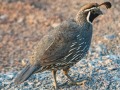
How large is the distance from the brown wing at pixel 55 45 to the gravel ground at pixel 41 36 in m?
0.59

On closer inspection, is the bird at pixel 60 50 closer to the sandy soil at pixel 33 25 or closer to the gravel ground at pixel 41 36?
the gravel ground at pixel 41 36

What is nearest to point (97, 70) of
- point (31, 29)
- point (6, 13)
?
point (31, 29)

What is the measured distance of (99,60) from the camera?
8.08 m

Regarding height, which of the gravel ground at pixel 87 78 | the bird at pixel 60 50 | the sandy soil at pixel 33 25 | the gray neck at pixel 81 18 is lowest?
the gravel ground at pixel 87 78

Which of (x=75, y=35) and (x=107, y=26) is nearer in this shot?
(x=75, y=35)

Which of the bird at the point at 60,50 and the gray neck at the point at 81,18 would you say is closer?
the bird at the point at 60,50

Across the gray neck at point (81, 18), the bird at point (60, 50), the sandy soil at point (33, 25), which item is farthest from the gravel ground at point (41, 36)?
the gray neck at point (81, 18)

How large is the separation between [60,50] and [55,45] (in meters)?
0.11

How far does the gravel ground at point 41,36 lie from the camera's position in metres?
7.22

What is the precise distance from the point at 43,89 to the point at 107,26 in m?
4.89

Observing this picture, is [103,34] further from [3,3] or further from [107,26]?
[3,3]

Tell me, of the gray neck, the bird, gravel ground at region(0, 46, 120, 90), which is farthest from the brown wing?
gravel ground at region(0, 46, 120, 90)

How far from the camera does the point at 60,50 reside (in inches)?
→ 261

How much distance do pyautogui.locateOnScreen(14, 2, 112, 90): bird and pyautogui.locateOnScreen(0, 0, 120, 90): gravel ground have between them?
467 millimetres
